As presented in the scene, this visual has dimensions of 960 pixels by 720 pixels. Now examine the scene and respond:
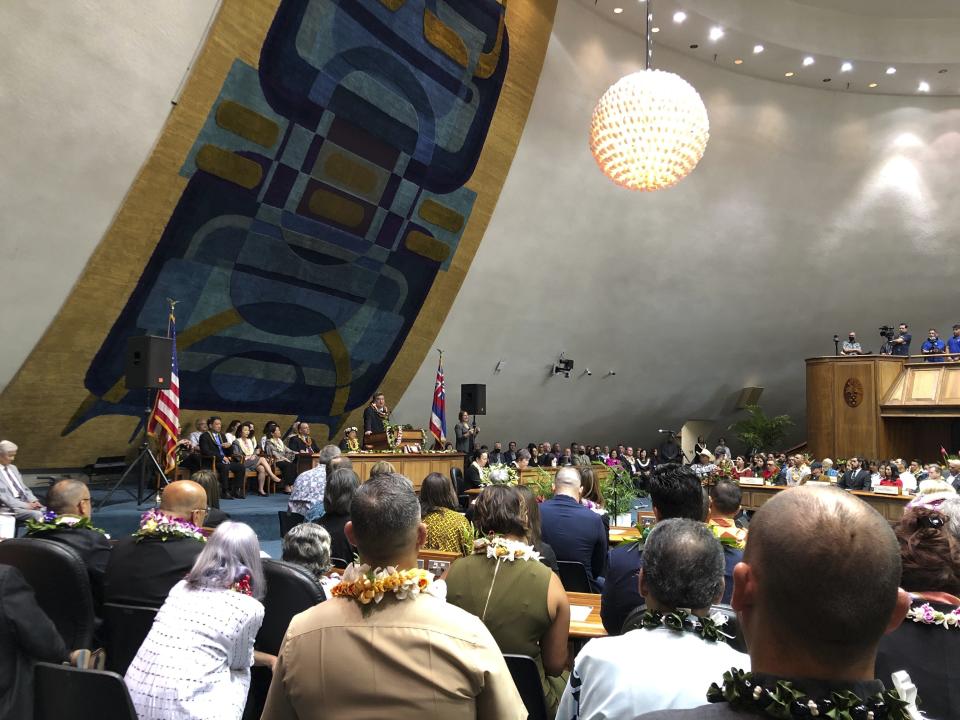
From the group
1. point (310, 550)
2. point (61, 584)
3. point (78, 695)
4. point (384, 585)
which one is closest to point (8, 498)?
point (61, 584)

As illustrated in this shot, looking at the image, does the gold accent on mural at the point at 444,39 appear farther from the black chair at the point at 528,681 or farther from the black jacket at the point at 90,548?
the black chair at the point at 528,681

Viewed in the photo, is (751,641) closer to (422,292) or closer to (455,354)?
(422,292)

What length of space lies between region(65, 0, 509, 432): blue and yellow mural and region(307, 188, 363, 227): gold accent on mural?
0.02 metres

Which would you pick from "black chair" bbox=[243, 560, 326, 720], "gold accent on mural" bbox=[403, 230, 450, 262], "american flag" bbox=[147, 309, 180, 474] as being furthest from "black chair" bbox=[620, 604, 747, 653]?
"gold accent on mural" bbox=[403, 230, 450, 262]

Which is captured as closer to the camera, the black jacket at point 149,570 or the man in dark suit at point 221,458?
the black jacket at point 149,570

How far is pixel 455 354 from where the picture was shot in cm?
1390

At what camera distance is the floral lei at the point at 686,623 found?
1721 mm

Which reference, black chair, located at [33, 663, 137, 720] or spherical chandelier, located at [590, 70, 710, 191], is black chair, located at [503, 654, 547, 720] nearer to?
black chair, located at [33, 663, 137, 720]

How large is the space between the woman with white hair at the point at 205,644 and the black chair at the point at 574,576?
78.9 inches

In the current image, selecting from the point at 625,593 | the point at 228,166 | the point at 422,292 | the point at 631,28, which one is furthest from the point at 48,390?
→ the point at 631,28

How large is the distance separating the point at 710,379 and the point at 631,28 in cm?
877

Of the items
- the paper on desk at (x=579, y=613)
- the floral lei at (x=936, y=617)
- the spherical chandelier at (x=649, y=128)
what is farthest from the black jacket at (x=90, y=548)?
the spherical chandelier at (x=649, y=128)

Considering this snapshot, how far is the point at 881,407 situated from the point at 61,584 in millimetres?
16558

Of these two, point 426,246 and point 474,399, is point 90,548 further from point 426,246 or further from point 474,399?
point 474,399
